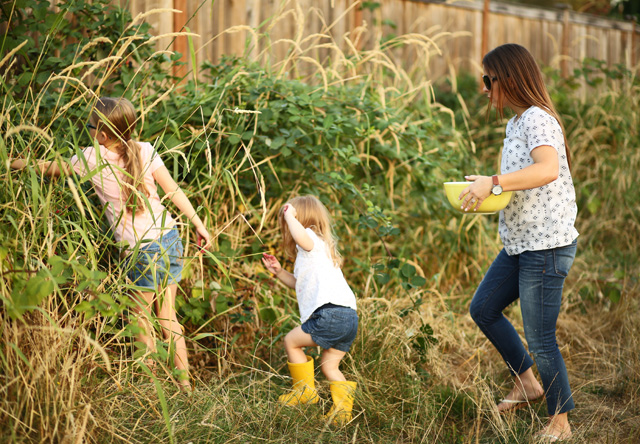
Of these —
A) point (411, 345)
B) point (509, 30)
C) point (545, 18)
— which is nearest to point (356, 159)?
point (411, 345)

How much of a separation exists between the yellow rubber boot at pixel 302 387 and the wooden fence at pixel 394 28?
5.71 feet

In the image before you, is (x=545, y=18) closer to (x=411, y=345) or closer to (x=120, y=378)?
(x=411, y=345)

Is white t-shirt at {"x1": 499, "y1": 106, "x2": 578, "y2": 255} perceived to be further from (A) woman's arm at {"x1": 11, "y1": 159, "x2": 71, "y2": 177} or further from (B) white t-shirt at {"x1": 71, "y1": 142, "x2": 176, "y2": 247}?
(A) woman's arm at {"x1": 11, "y1": 159, "x2": 71, "y2": 177}

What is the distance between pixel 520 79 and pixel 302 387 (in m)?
1.58

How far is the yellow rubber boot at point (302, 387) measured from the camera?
2547mm

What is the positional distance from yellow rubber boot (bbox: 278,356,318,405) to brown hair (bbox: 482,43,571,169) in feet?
4.61

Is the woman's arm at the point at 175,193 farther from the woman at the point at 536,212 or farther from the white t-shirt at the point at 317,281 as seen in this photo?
the woman at the point at 536,212

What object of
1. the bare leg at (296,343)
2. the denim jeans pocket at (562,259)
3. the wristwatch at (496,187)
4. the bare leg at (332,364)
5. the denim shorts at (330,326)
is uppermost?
the wristwatch at (496,187)

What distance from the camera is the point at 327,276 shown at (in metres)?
2.66

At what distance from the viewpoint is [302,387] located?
2611mm

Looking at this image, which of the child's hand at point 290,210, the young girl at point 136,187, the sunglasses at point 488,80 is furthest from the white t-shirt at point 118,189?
the sunglasses at point 488,80

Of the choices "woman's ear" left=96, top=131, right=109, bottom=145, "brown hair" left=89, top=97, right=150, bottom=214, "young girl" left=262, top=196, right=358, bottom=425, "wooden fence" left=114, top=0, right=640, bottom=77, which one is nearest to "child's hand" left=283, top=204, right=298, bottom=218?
"young girl" left=262, top=196, right=358, bottom=425

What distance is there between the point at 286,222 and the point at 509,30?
5.73 metres

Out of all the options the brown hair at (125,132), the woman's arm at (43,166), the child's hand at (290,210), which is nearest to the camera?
the woman's arm at (43,166)
